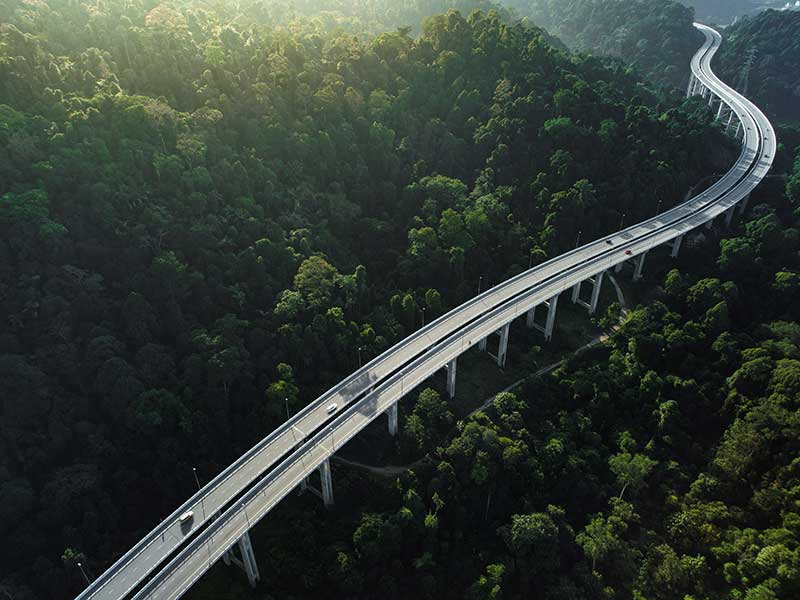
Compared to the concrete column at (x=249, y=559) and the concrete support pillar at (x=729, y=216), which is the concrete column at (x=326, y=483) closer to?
the concrete column at (x=249, y=559)

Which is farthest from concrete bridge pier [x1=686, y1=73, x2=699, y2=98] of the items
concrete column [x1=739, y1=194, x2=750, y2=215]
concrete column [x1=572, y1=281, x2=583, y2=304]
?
concrete column [x1=572, y1=281, x2=583, y2=304]

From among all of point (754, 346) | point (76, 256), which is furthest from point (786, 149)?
point (76, 256)

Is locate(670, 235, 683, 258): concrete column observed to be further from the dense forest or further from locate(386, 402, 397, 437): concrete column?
locate(386, 402, 397, 437): concrete column

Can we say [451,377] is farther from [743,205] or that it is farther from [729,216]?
[743,205]

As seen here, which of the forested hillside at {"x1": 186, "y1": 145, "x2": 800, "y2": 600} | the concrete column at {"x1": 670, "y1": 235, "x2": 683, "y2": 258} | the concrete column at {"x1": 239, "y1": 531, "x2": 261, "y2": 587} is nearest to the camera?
the concrete column at {"x1": 239, "y1": 531, "x2": 261, "y2": 587}

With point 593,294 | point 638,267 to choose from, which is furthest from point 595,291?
point 638,267

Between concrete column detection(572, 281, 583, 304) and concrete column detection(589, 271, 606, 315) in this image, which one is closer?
concrete column detection(589, 271, 606, 315)

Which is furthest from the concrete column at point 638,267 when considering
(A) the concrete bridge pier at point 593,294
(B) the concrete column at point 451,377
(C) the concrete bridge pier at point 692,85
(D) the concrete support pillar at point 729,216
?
(C) the concrete bridge pier at point 692,85
